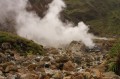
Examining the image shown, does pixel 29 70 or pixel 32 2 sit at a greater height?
pixel 32 2

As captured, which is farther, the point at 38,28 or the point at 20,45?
the point at 38,28

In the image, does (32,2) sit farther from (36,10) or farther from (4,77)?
(4,77)

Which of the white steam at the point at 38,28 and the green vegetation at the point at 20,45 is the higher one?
the white steam at the point at 38,28

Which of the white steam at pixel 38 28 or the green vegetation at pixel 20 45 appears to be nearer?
the green vegetation at pixel 20 45

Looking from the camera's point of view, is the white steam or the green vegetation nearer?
the green vegetation

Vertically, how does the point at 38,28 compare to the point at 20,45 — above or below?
above

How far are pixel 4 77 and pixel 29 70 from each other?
11.7 ft

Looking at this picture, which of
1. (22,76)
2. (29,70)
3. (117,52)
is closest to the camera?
(22,76)

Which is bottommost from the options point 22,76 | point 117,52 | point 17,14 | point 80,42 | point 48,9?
point 22,76

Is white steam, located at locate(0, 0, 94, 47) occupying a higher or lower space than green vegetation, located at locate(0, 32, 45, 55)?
higher

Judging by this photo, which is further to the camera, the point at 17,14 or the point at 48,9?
the point at 48,9

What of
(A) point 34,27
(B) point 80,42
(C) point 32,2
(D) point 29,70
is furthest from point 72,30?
(D) point 29,70

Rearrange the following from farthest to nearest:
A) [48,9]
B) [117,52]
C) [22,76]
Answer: [48,9]
[117,52]
[22,76]

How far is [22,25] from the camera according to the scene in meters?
98.4
